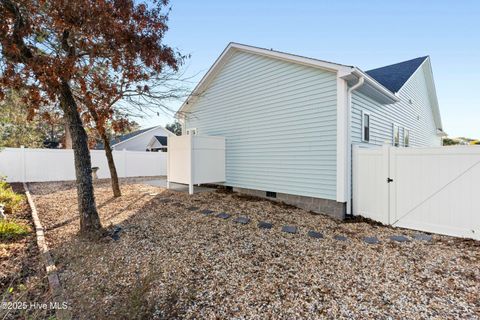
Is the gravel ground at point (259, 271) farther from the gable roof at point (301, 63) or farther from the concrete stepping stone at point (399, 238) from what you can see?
the gable roof at point (301, 63)

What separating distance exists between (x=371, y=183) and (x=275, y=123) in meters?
3.28

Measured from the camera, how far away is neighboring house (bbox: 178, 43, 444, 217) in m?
6.24

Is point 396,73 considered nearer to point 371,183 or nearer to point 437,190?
point 371,183

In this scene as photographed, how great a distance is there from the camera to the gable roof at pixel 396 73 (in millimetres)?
9164

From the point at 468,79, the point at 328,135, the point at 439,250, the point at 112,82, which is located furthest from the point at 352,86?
the point at 468,79

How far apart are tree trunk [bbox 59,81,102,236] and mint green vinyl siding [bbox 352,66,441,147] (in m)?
6.41

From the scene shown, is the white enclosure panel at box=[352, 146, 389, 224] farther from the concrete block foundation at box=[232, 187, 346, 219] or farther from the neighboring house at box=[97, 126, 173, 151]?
the neighboring house at box=[97, 126, 173, 151]

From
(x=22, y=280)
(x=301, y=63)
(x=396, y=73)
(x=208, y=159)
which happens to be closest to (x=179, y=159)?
(x=208, y=159)

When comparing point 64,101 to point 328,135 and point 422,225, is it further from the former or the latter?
point 422,225

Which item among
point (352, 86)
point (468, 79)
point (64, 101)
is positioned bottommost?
point (64, 101)

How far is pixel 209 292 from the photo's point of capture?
110 inches

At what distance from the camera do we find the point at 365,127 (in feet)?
23.6

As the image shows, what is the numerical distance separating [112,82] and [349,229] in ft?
18.9

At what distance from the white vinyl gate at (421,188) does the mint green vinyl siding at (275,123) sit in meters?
0.88
